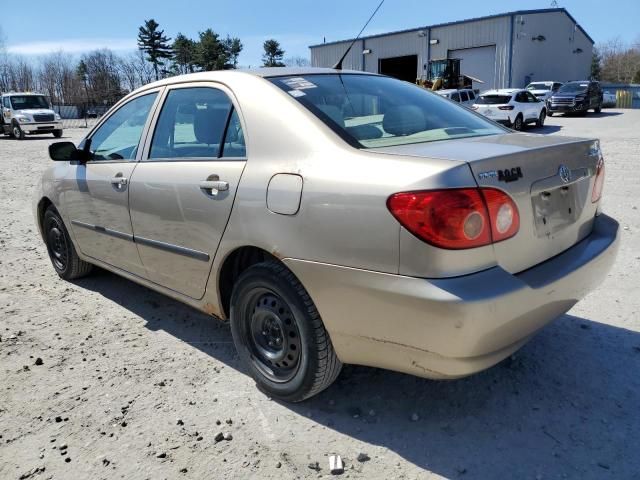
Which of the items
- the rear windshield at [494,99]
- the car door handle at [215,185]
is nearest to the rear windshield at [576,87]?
the rear windshield at [494,99]

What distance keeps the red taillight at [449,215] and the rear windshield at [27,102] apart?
29.6 metres

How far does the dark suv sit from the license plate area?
28374 mm

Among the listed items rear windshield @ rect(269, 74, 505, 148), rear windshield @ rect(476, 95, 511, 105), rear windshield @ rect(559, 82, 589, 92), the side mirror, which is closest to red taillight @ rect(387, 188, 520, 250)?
rear windshield @ rect(269, 74, 505, 148)

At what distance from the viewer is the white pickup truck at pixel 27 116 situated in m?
26.2

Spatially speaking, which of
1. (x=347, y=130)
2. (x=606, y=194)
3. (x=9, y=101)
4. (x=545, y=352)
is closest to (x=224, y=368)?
(x=347, y=130)

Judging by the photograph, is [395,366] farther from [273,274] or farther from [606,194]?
[606,194]

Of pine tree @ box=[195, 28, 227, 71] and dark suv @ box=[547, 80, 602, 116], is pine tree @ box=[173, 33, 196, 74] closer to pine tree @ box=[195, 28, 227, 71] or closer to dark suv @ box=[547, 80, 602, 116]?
pine tree @ box=[195, 28, 227, 71]

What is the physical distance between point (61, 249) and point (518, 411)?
404 cm

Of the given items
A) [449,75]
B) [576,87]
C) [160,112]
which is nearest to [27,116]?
[449,75]

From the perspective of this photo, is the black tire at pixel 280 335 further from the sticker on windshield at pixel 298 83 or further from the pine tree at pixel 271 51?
the pine tree at pixel 271 51

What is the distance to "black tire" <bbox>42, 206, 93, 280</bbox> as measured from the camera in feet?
15.3

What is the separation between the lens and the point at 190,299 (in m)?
Answer: 3.25

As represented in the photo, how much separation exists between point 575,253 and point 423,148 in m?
0.93

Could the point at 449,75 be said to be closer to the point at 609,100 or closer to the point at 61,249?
the point at 609,100
